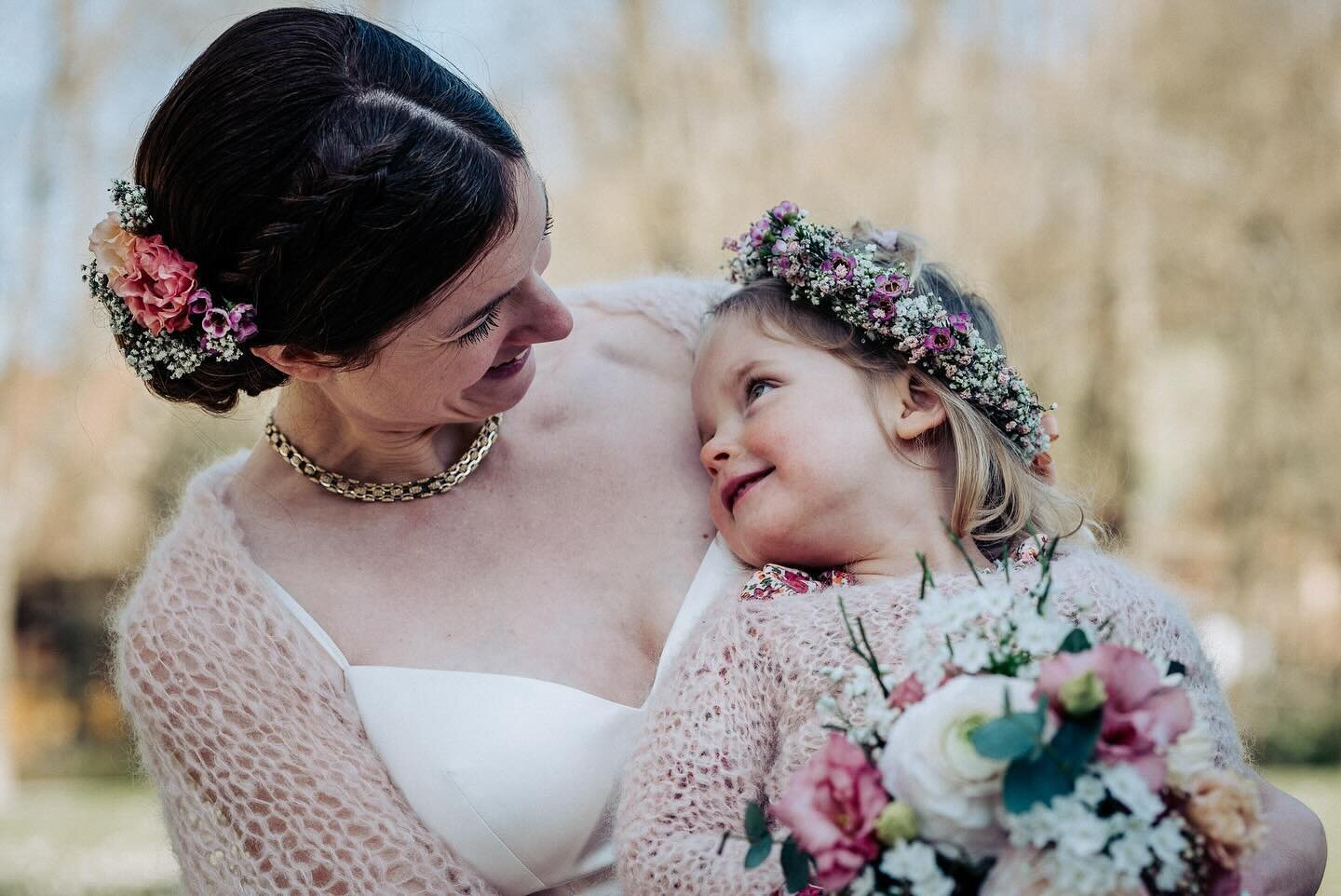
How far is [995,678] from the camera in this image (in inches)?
59.2

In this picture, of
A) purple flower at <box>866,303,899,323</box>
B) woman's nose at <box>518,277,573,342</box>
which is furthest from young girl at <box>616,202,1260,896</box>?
woman's nose at <box>518,277,573,342</box>

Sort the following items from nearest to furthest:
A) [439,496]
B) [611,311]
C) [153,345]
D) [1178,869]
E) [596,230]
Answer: [1178,869] → [153,345] → [439,496] → [611,311] → [596,230]

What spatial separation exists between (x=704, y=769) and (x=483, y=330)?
873 mm

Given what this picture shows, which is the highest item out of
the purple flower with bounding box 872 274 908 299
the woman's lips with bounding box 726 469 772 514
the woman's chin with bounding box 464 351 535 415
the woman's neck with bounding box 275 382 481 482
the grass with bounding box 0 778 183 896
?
the purple flower with bounding box 872 274 908 299

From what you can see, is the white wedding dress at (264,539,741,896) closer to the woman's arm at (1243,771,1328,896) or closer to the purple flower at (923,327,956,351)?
the purple flower at (923,327,956,351)

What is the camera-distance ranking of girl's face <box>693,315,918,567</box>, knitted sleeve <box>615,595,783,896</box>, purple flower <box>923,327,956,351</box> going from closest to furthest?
knitted sleeve <box>615,595,783,896</box>
girl's face <box>693,315,918,567</box>
purple flower <box>923,327,956,351</box>

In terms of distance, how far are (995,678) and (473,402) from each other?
4.27 ft

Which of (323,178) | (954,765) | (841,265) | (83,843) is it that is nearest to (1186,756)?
(954,765)

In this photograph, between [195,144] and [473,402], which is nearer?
[195,144]

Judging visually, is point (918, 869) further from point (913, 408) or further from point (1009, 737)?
point (913, 408)

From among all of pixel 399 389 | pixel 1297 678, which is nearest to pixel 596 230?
pixel 1297 678

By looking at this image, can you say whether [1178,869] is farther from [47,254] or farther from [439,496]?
[47,254]

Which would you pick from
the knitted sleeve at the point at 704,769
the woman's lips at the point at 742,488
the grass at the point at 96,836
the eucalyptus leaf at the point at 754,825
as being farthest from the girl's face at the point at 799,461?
the grass at the point at 96,836

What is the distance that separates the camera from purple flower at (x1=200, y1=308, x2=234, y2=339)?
7.39 feet
